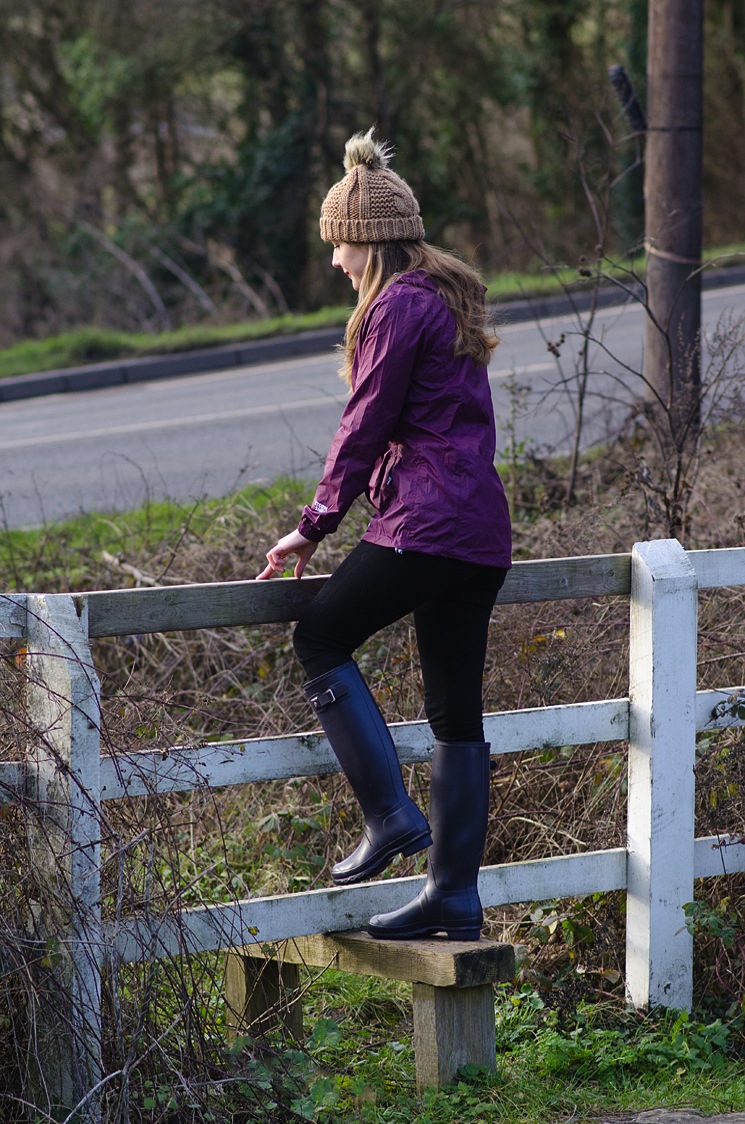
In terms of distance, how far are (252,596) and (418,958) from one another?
0.91 meters

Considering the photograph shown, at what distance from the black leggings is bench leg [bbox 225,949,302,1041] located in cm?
85

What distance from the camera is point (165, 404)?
11.8 meters

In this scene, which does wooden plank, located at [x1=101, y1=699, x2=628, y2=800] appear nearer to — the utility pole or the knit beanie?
the knit beanie

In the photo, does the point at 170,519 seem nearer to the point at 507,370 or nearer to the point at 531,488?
the point at 531,488

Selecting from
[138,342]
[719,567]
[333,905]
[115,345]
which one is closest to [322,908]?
[333,905]

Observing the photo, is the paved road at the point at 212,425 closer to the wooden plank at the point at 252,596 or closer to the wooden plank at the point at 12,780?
the wooden plank at the point at 252,596

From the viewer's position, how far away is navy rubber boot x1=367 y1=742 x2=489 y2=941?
316 centimetres

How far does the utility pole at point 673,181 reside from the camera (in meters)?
6.32

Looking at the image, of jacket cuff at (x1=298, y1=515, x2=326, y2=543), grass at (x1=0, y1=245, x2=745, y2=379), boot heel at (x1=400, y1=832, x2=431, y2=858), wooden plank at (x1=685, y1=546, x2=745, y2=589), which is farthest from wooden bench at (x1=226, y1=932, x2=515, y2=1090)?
grass at (x1=0, y1=245, x2=745, y2=379)

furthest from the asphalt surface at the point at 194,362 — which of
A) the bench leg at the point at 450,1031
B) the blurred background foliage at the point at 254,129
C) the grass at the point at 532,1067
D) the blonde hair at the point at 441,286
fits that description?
the bench leg at the point at 450,1031

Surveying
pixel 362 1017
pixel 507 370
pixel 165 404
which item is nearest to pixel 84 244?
pixel 165 404

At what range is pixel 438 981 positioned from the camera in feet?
10.1

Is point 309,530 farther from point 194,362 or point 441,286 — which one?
point 194,362

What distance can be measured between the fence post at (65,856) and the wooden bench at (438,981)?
0.40m
